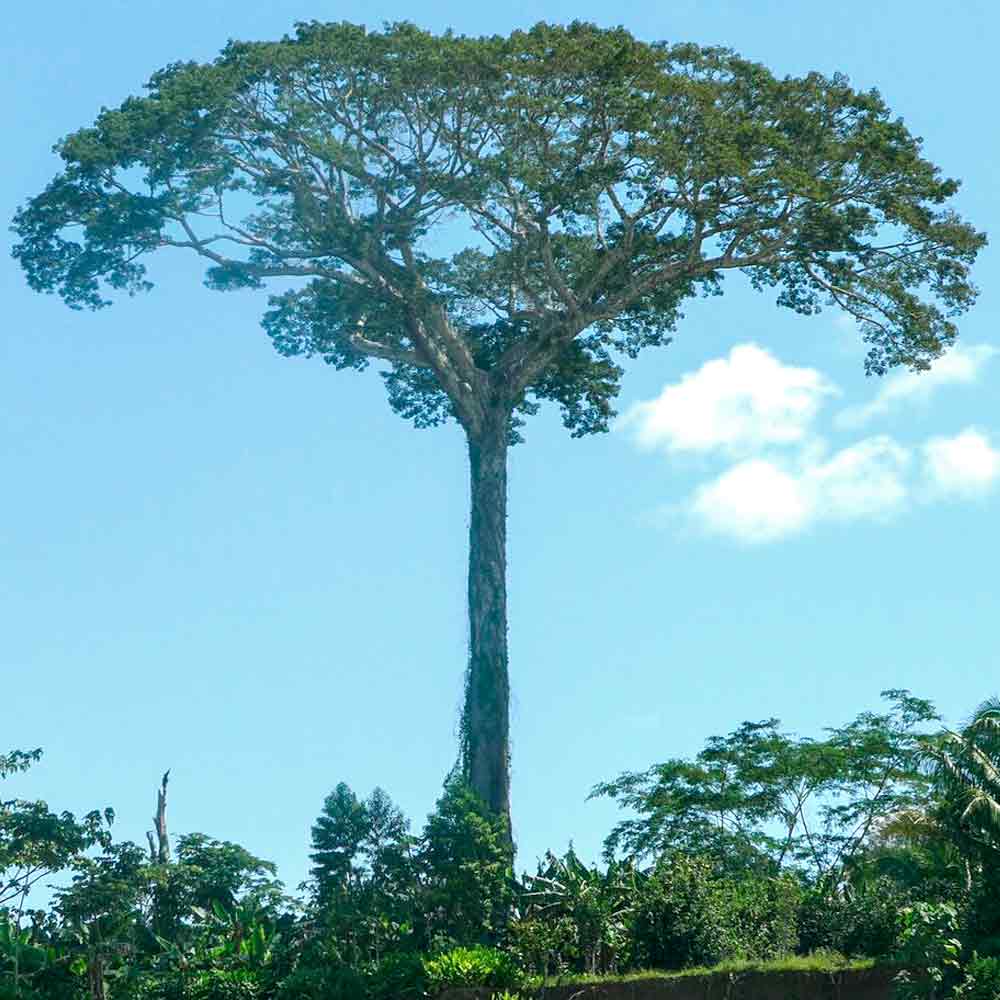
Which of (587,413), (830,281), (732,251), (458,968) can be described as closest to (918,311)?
(830,281)

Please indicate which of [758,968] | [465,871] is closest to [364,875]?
[465,871]

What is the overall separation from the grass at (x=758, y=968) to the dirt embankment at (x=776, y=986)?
6 cm

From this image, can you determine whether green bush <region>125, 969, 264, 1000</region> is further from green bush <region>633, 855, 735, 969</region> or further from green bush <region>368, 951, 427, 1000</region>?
green bush <region>633, 855, 735, 969</region>

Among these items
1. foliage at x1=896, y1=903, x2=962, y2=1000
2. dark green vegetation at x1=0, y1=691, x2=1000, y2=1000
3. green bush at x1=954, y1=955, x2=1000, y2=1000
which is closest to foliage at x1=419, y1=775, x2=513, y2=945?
dark green vegetation at x1=0, y1=691, x2=1000, y2=1000

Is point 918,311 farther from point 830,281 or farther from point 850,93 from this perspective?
point 850,93

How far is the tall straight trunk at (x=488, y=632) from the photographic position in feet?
105

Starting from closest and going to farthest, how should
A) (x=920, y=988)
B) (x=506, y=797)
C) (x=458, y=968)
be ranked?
(x=920, y=988)
(x=458, y=968)
(x=506, y=797)

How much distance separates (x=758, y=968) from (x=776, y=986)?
349 millimetres

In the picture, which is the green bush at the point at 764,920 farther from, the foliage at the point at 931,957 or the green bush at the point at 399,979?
the green bush at the point at 399,979

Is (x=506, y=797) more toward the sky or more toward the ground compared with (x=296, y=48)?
more toward the ground

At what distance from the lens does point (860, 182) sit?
34812mm

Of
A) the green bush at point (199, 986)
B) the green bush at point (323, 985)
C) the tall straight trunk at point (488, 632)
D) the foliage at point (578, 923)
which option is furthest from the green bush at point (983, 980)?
the green bush at point (199, 986)

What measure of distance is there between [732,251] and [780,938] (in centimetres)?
1403

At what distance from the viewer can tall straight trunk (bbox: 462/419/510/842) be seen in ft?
105
